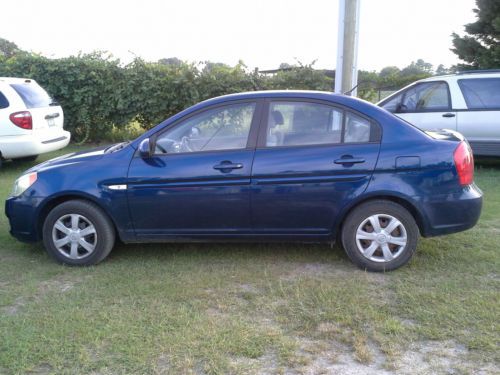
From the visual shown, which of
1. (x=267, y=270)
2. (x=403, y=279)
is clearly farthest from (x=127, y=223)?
(x=403, y=279)

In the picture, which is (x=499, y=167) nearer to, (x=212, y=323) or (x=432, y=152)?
(x=432, y=152)

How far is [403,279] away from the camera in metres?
4.09

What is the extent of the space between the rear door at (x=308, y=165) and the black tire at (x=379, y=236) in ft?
0.56

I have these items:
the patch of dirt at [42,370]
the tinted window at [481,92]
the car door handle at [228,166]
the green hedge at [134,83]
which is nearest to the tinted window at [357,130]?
the car door handle at [228,166]

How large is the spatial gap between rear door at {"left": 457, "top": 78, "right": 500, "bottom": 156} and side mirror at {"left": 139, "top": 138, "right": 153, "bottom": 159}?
557 cm

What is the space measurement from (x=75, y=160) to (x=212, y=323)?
6.96 ft

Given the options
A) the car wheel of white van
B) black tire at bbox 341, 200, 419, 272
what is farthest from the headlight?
black tire at bbox 341, 200, 419, 272

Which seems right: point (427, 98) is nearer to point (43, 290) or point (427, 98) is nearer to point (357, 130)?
point (357, 130)

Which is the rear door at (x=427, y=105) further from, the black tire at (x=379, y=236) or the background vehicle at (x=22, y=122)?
the background vehicle at (x=22, y=122)

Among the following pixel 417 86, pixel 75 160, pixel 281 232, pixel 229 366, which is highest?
pixel 417 86

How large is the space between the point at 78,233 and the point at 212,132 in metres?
1.49

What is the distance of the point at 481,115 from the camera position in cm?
792

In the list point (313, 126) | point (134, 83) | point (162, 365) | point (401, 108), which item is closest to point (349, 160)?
point (313, 126)

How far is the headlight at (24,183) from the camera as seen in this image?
15.0 ft
